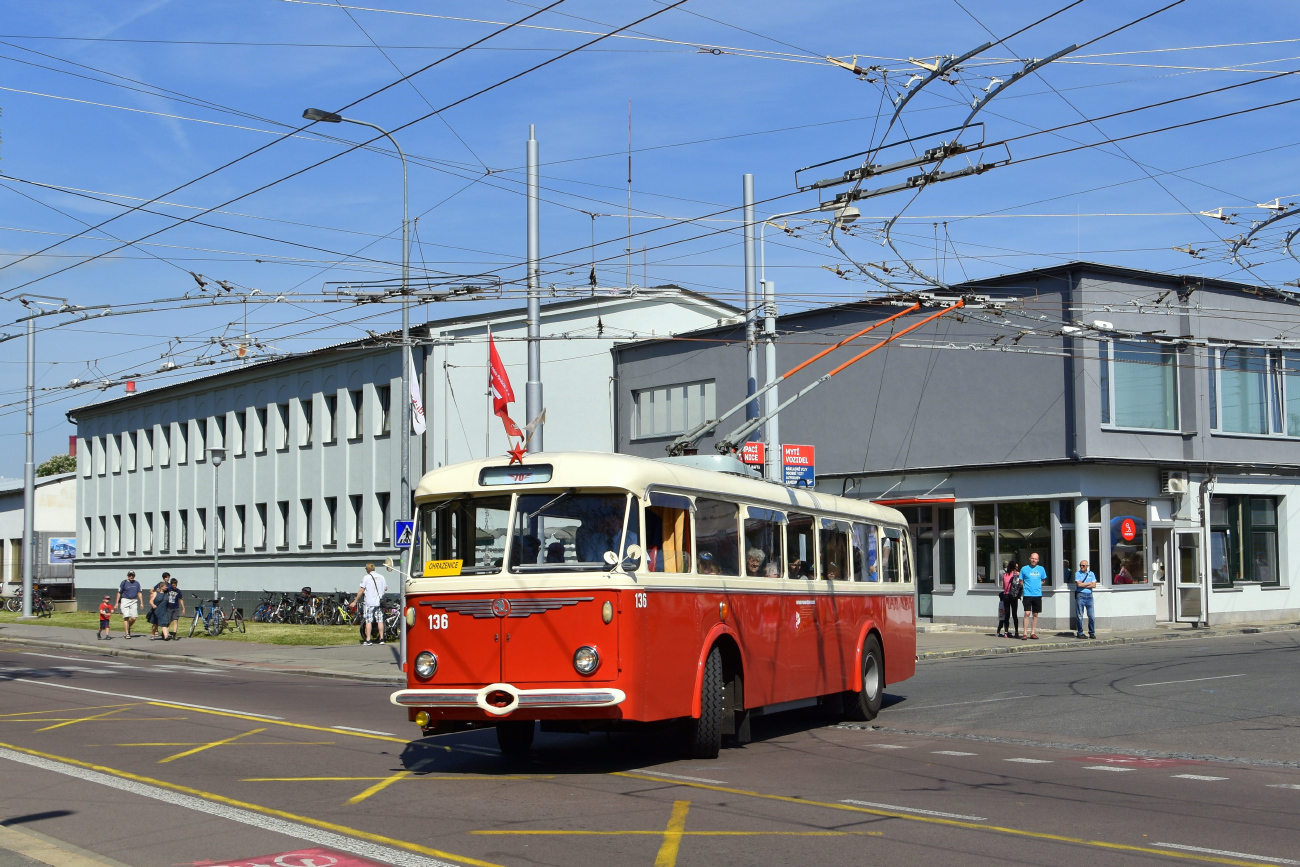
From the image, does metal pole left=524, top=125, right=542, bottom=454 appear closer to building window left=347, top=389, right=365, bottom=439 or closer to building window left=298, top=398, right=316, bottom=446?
building window left=347, top=389, right=365, bottom=439

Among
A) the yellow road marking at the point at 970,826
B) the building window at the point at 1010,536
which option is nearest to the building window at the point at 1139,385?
the building window at the point at 1010,536

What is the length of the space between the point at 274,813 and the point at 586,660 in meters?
2.71

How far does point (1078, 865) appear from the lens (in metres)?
7.47

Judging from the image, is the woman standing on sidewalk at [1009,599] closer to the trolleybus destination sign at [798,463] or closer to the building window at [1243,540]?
the trolleybus destination sign at [798,463]

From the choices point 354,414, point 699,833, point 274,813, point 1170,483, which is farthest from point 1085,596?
point 354,414

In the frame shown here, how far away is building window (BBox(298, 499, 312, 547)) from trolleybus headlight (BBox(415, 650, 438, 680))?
35.8 m

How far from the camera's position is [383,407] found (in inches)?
1684

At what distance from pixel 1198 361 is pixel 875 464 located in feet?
28.0

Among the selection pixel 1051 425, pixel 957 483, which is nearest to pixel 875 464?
pixel 957 483

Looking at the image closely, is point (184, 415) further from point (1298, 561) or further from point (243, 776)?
point (243, 776)

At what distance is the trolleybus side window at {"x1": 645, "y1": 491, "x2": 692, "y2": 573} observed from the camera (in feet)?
37.6

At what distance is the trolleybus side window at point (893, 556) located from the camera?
1706 cm

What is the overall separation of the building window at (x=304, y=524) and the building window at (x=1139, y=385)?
88.8 ft

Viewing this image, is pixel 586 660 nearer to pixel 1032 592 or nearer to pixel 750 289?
pixel 750 289
